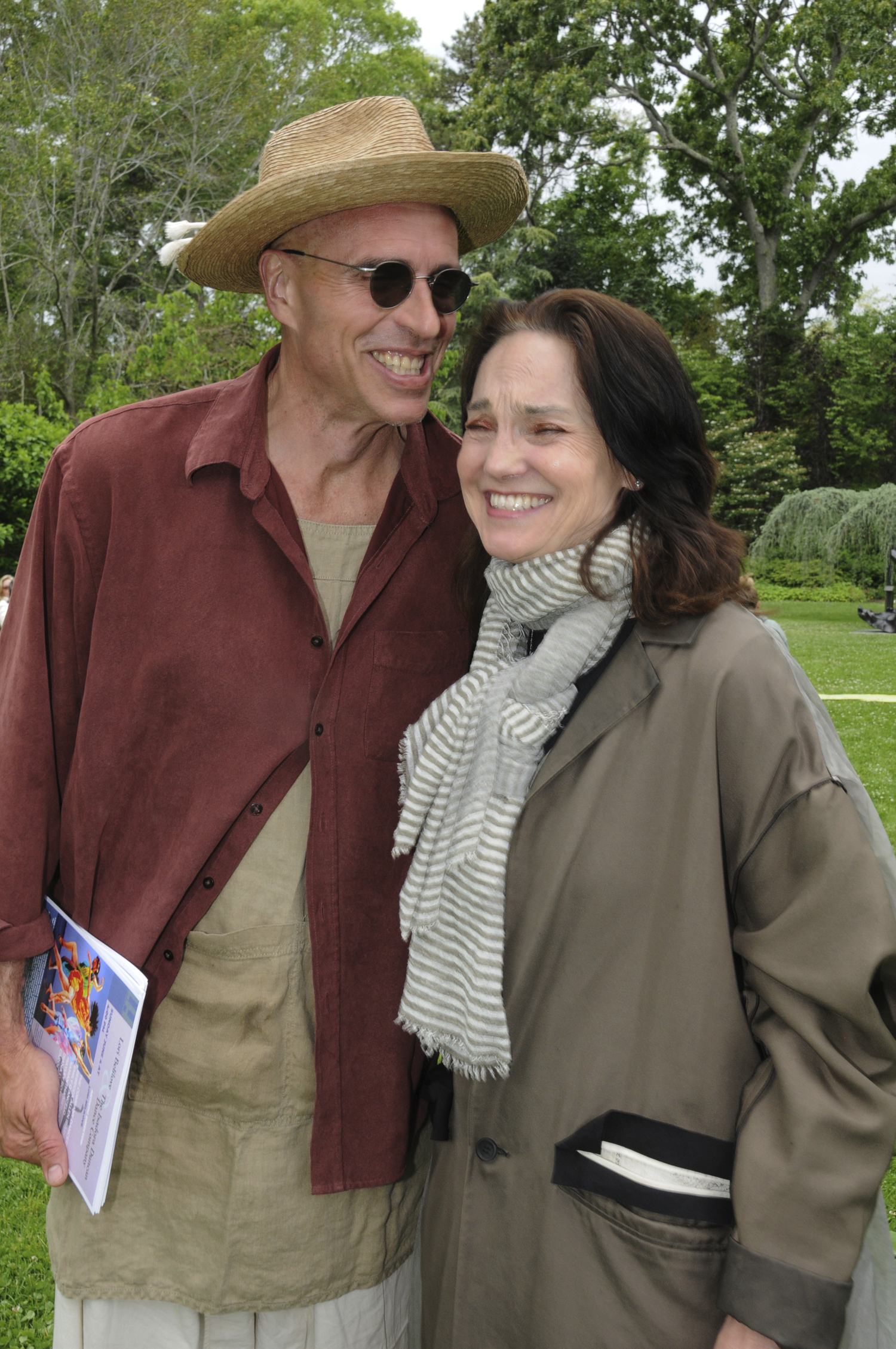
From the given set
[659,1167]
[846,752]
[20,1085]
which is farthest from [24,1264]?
[846,752]

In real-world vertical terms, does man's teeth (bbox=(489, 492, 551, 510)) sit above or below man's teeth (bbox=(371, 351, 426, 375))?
below

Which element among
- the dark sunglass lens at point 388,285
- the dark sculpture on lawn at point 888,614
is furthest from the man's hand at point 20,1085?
the dark sculpture on lawn at point 888,614

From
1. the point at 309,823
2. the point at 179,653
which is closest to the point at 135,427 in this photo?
the point at 179,653

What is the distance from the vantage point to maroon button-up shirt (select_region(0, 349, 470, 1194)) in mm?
2281

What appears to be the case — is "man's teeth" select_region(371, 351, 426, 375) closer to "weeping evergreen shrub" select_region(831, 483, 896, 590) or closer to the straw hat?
the straw hat

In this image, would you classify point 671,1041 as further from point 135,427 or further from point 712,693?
point 135,427

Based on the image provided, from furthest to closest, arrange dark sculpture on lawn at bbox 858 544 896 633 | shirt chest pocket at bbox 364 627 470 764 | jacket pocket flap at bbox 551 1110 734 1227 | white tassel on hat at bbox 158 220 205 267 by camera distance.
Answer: dark sculpture on lawn at bbox 858 544 896 633 → white tassel on hat at bbox 158 220 205 267 → shirt chest pocket at bbox 364 627 470 764 → jacket pocket flap at bbox 551 1110 734 1227

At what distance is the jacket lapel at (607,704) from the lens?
6.16ft

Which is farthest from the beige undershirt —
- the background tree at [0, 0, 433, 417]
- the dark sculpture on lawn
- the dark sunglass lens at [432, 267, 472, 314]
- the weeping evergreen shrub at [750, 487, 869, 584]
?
the weeping evergreen shrub at [750, 487, 869, 584]

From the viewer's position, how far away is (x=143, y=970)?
2.29 metres

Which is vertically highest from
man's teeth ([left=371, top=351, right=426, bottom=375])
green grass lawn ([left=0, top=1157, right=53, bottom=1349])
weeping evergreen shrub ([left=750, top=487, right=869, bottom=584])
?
weeping evergreen shrub ([left=750, top=487, right=869, bottom=584])

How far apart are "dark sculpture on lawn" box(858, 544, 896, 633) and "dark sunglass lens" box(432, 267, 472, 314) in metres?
21.5

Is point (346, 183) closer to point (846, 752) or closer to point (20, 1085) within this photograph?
point (20, 1085)

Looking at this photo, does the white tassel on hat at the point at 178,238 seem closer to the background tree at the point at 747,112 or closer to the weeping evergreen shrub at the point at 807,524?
the weeping evergreen shrub at the point at 807,524
